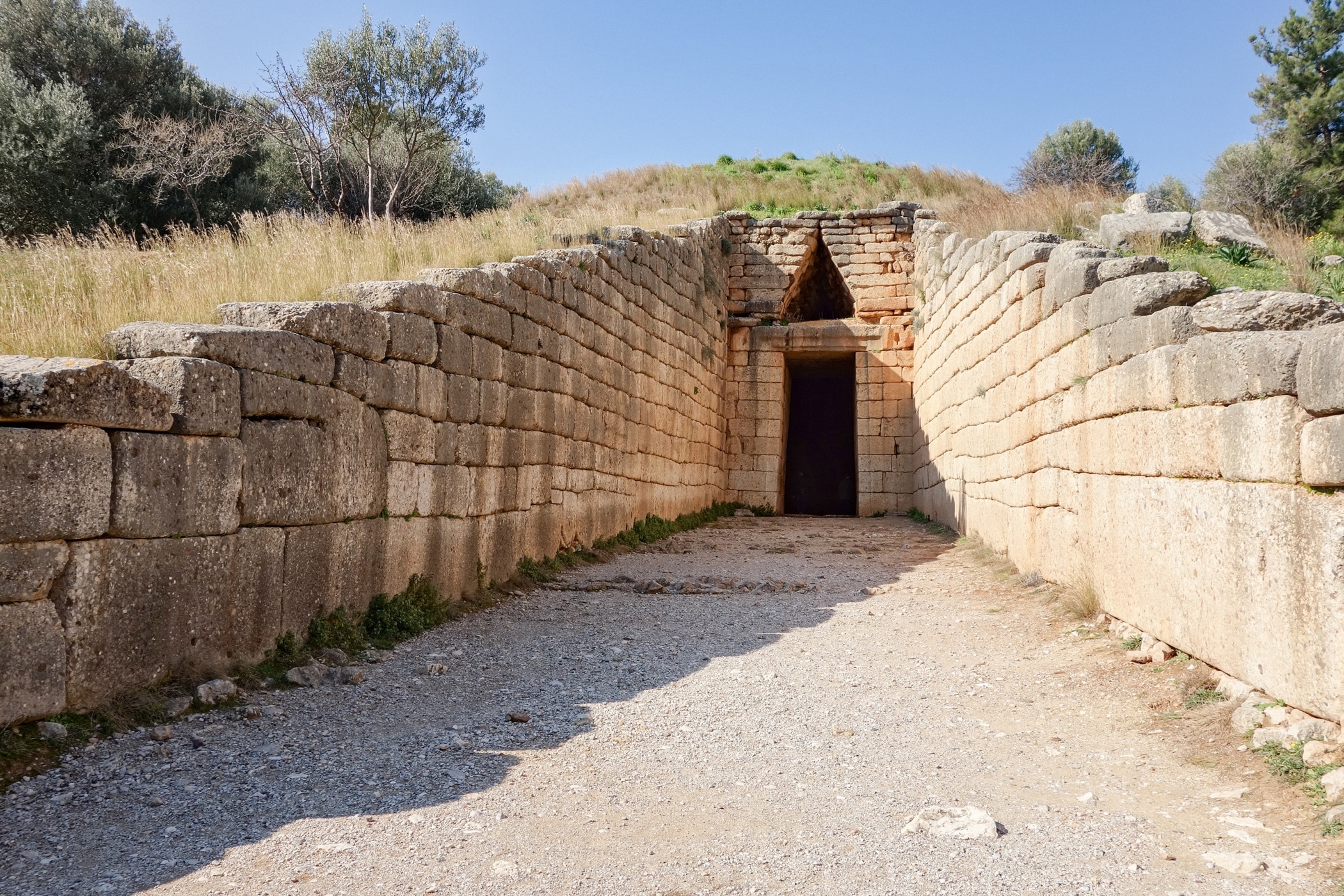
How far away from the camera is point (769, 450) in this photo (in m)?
15.8

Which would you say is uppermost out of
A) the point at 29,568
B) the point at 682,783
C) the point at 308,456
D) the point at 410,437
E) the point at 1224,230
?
the point at 1224,230

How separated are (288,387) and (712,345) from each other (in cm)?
1057

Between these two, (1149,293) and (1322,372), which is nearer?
(1322,372)

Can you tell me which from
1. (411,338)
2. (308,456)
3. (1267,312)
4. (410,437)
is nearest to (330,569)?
(308,456)

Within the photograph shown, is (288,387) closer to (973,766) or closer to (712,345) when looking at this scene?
(973,766)

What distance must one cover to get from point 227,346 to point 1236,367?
453 centimetres

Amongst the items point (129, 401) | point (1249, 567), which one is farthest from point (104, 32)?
point (1249, 567)

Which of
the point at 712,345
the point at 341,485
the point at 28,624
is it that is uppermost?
the point at 712,345

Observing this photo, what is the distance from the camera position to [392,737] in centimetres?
404

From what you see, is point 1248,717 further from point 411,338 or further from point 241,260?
point 241,260

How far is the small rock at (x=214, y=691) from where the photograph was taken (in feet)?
13.2

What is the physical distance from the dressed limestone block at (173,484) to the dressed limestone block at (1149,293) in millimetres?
4846

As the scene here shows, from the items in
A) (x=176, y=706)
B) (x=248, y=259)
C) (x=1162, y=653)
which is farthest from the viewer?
(x=248, y=259)

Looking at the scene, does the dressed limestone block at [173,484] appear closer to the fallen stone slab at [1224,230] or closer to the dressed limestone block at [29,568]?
the dressed limestone block at [29,568]
